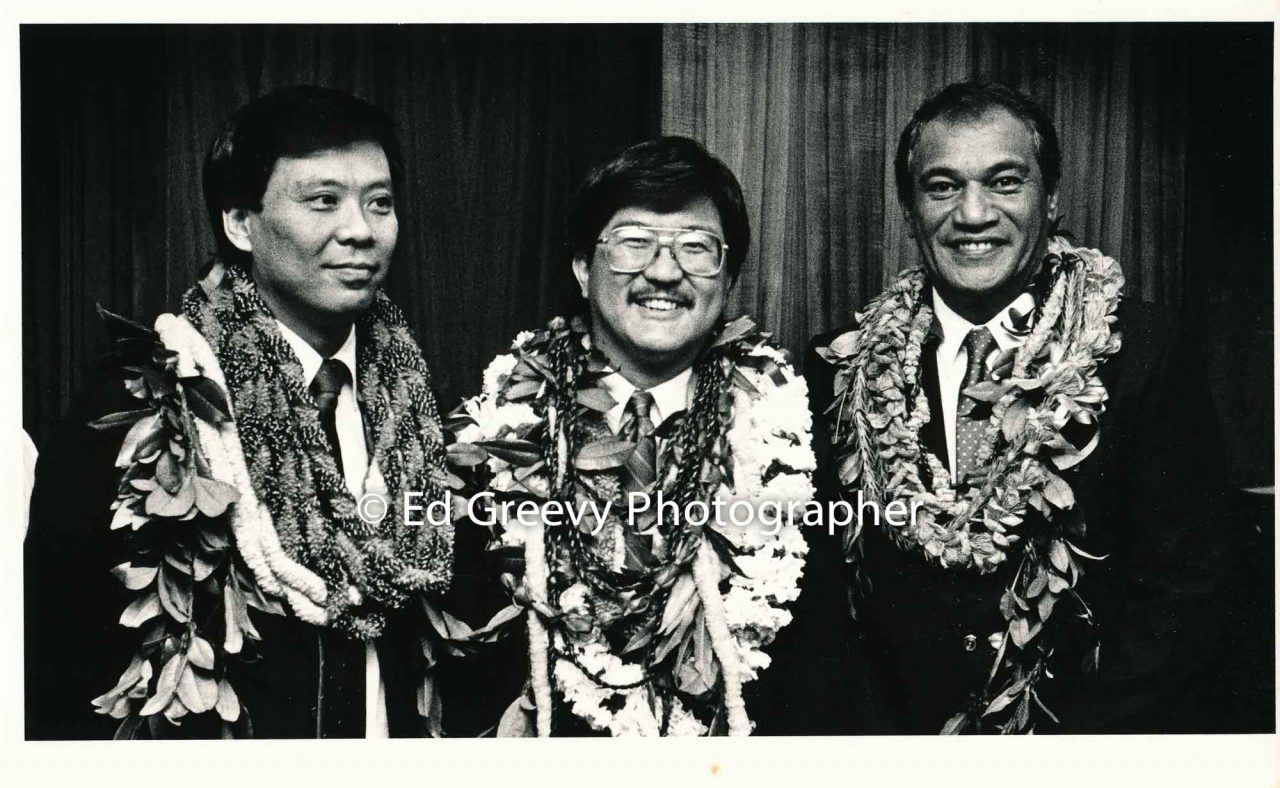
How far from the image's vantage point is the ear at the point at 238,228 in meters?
2.46

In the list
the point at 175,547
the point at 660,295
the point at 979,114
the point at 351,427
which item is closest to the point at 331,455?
the point at 351,427

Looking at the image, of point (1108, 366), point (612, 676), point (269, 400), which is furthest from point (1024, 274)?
point (269, 400)

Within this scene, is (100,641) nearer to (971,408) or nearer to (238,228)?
(238,228)

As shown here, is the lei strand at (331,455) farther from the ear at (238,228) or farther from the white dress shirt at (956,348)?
the white dress shirt at (956,348)

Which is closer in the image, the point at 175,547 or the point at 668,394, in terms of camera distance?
the point at 175,547

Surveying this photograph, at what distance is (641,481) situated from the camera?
2.53m

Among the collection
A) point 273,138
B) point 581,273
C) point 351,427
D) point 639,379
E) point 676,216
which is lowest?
point 351,427

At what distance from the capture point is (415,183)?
8.32 ft

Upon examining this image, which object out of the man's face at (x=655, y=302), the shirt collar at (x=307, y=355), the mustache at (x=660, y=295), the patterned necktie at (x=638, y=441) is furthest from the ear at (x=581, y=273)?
the shirt collar at (x=307, y=355)

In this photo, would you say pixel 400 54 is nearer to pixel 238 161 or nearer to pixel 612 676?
pixel 238 161

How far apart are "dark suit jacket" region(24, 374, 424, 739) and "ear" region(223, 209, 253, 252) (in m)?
0.37

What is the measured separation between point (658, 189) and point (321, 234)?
672 mm

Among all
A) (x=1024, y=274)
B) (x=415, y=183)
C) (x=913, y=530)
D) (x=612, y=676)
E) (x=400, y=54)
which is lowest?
(x=612, y=676)
